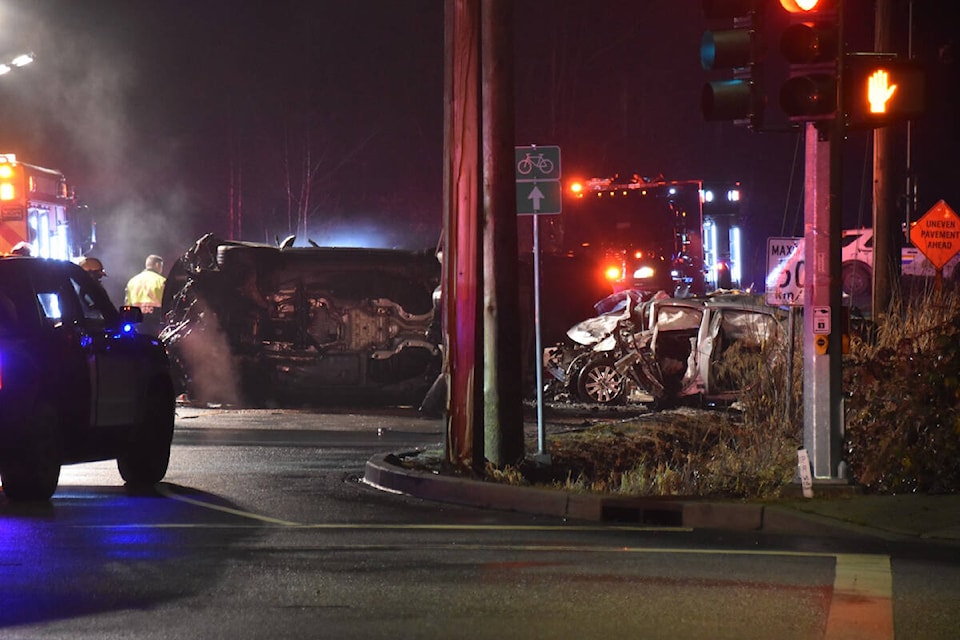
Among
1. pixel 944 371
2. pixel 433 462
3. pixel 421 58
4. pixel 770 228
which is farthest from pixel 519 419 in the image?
pixel 770 228

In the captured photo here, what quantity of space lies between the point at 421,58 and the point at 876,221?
25047mm

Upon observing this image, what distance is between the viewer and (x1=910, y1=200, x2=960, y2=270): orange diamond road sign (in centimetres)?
2392

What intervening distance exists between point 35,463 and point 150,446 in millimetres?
1691

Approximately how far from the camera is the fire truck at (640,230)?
33219 mm

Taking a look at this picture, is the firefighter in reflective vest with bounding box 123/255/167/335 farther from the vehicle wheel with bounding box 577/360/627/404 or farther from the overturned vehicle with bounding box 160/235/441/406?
the vehicle wheel with bounding box 577/360/627/404

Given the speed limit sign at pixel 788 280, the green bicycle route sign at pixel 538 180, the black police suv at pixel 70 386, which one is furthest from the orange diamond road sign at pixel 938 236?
the black police suv at pixel 70 386

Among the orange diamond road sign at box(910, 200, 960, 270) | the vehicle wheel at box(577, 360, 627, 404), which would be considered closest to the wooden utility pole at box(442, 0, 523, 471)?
the vehicle wheel at box(577, 360, 627, 404)

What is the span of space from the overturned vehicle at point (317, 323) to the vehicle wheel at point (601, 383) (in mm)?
2155

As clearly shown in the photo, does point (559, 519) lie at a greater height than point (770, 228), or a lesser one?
lesser

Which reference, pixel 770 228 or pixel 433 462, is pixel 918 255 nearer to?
pixel 433 462

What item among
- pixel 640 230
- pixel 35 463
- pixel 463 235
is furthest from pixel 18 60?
pixel 35 463

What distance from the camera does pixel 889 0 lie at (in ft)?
66.8

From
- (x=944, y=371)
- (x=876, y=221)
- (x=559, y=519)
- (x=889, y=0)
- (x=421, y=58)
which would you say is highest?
(x=421, y=58)

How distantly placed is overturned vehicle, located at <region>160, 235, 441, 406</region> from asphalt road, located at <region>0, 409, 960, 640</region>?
9.10m
